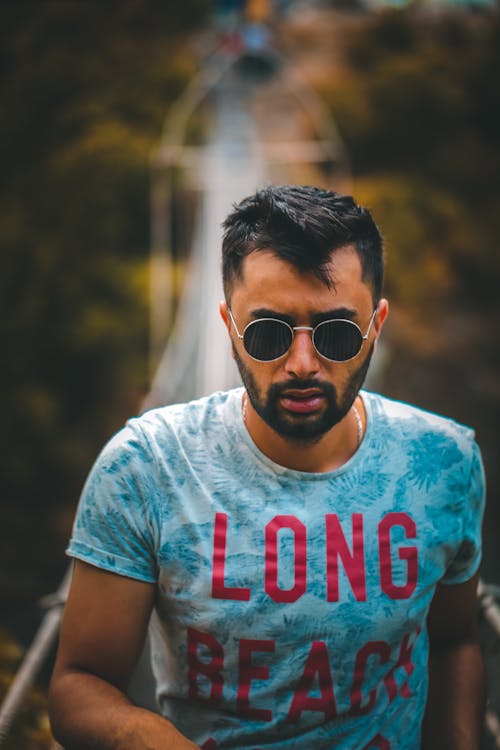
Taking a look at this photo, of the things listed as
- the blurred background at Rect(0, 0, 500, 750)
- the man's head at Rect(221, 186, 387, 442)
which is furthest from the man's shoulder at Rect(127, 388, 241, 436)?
the blurred background at Rect(0, 0, 500, 750)

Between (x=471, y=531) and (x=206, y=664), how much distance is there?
1.58 feet

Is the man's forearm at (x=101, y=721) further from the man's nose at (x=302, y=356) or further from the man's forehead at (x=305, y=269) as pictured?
the man's forehead at (x=305, y=269)

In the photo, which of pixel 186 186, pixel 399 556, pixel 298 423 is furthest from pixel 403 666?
pixel 186 186

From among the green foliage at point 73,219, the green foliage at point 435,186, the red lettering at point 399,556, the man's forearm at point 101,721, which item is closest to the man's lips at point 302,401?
the red lettering at point 399,556

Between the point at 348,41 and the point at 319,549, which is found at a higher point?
the point at 348,41

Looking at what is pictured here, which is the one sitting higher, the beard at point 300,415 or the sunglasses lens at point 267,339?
the sunglasses lens at point 267,339

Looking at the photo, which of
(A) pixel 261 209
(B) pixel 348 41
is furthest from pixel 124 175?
(A) pixel 261 209

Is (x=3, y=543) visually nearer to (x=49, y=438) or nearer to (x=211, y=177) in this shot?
(x=49, y=438)

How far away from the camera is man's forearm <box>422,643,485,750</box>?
4.16 ft

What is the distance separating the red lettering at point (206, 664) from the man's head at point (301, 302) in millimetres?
337

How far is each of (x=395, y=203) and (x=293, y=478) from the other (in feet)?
43.1

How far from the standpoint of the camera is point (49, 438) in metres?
10.5

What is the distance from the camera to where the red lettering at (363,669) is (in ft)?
3.75

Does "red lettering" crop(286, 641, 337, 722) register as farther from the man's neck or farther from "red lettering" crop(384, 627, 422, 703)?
the man's neck
